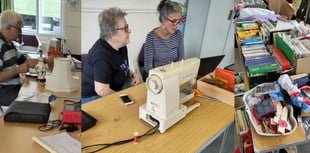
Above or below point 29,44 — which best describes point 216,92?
→ below

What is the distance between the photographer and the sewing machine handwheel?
693mm

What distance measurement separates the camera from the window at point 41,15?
26.1 inches

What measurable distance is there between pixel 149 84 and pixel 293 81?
0.53m

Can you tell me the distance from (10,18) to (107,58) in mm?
380

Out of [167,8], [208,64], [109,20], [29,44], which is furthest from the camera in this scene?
[208,64]

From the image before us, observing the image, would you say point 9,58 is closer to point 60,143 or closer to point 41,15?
point 41,15

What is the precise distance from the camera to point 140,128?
2.32 feet

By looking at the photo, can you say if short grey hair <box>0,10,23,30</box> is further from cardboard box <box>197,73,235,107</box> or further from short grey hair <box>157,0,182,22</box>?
cardboard box <box>197,73,235,107</box>

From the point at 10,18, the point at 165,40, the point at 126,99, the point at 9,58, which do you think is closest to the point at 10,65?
the point at 9,58

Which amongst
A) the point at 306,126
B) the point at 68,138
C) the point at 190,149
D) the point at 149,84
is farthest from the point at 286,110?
the point at 68,138

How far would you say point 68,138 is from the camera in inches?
27.2

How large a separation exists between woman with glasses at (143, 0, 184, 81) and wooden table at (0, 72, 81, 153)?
0.28 metres

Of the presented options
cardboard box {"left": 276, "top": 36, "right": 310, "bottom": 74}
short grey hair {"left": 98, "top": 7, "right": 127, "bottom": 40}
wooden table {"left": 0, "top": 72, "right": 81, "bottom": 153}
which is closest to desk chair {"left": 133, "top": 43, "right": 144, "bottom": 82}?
short grey hair {"left": 98, "top": 7, "right": 127, "bottom": 40}

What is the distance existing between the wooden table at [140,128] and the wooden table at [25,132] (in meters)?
0.14
